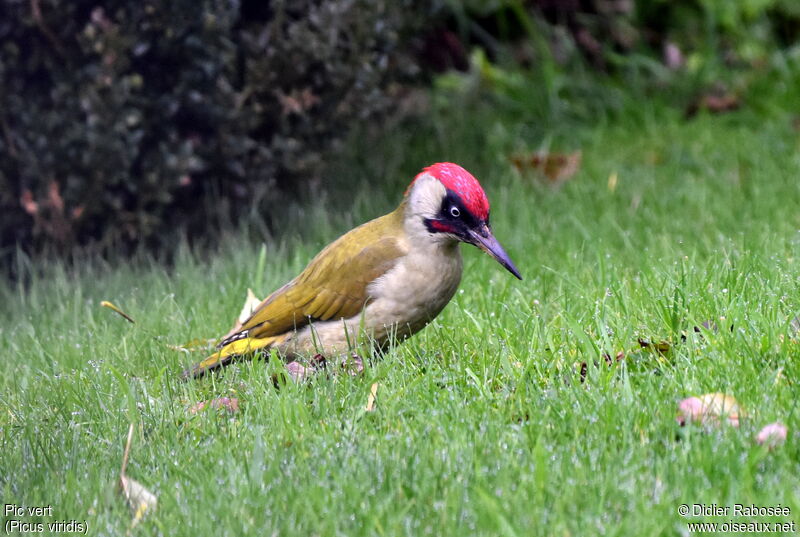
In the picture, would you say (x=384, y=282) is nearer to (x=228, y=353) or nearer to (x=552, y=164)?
(x=228, y=353)

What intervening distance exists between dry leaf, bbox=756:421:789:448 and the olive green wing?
1.59 meters

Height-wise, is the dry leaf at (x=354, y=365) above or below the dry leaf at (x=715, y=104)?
above

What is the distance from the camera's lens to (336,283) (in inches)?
173

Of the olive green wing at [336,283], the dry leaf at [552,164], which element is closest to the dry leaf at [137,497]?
the olive green wing at [336,283]

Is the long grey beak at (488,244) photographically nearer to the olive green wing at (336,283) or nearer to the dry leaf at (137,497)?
the olive green wing at (336,283)

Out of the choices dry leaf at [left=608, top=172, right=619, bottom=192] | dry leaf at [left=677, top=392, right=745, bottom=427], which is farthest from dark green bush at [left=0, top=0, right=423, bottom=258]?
dry leaf at [left=677, top=392, right=745, bottom=427]

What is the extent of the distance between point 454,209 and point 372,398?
833 mm

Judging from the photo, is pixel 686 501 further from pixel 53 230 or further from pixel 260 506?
pixel 53 230

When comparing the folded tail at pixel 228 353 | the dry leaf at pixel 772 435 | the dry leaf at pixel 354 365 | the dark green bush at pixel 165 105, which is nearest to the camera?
the dry leaf at pixel 772 435

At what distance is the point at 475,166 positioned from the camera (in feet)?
25.0

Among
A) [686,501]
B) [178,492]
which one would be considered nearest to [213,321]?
[178,492]

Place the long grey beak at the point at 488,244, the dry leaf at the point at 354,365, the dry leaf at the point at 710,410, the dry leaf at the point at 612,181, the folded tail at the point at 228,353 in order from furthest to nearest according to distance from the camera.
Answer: the dry leaf at the point at 612,181, the folded tail at the point at 228,353, the long grey beak at the point at 488,244, the dry leaf at the point at 354,365, the dry leaf at the point at 710,410

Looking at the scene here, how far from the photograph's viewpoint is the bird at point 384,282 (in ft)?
13.9

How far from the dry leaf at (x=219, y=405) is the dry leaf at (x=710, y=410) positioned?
1491 millimetres
